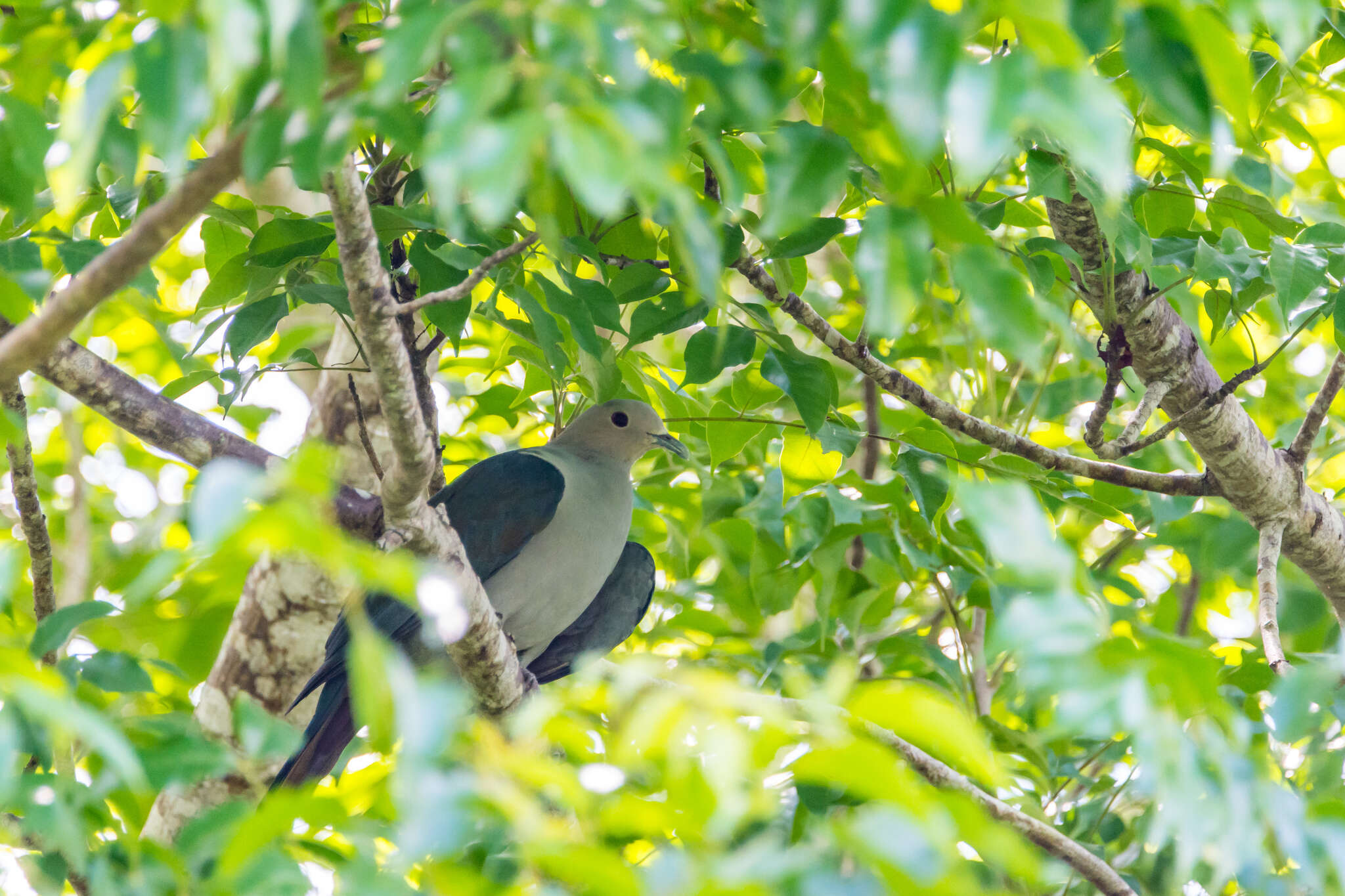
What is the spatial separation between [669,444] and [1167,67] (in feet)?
8.14

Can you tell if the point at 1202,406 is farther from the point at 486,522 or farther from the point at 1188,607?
the point at 486,522

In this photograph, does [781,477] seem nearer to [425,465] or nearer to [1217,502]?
[425,465]

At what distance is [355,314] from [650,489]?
2310 millimetres

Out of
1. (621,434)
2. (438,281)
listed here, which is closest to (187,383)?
(438,281)

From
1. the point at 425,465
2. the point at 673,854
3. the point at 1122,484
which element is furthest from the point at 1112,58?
the point at 673,854

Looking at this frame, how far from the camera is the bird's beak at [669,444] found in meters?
3.37

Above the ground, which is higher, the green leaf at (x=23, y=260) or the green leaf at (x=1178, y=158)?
the green leaf at (x=23, y=260)

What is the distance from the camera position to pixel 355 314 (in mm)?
1464

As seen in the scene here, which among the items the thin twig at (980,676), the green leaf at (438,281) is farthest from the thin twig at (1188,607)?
the green leaf at (438,281)

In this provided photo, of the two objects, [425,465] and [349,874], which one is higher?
[349,874]

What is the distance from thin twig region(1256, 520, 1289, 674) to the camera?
7.00 feet

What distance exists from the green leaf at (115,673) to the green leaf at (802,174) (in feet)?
3.32

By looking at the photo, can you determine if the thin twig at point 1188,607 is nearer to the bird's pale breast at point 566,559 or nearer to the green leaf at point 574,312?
the bird's pale breast at point 566,559

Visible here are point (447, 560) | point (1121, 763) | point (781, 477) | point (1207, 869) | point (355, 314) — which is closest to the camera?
point (355, 314)
